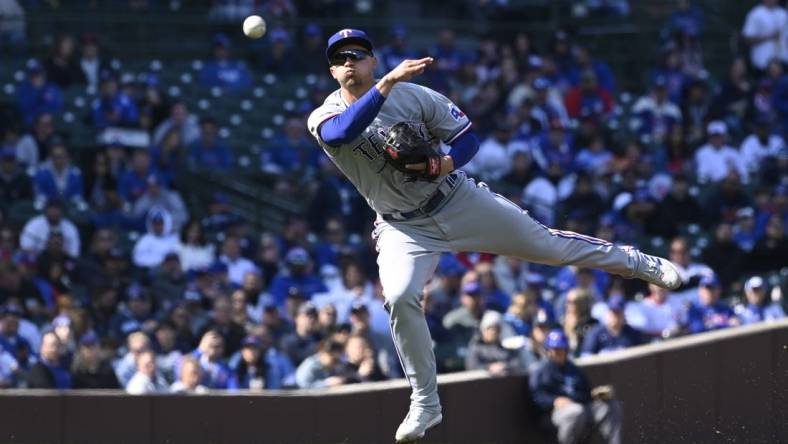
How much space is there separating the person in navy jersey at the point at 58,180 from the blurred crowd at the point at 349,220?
2cm

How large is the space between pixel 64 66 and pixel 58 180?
218 centimetres

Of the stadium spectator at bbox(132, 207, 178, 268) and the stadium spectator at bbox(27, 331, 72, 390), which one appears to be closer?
the stadium spectator at bbox(27, 331, 72, 390)

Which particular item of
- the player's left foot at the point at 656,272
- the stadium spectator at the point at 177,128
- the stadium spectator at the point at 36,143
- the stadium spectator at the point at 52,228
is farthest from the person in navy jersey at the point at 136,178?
the player's left foot at the point at 656,272

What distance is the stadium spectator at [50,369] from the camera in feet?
35.9

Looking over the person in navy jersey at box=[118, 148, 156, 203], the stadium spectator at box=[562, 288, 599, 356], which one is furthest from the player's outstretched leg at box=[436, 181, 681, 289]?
the person in navy jersey at box=[118, 148, 156, 203]

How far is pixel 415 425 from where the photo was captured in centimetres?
749

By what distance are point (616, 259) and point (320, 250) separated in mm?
6561

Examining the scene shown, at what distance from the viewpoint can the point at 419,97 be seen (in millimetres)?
7535

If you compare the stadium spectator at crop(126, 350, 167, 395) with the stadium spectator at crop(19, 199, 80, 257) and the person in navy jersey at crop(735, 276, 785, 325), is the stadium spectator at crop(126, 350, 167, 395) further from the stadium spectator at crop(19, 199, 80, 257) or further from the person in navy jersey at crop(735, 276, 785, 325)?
the person in navy jersey at crop(735, 276, 785, 325)

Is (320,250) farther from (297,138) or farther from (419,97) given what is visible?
(419,97)

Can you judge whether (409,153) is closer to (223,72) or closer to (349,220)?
(349,220)

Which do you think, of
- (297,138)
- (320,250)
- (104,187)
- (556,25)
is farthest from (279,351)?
(556,25)

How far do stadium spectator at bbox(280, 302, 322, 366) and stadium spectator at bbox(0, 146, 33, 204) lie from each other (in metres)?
3.73

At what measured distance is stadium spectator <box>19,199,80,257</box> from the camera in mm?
13844
